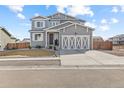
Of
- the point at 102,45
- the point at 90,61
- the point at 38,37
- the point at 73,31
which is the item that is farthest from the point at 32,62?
the point at 102,45

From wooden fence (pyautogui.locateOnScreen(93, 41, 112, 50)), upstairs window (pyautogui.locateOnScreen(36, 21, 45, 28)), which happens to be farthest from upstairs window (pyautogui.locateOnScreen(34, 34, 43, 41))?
wooden fence (pyautogui.locateOnScreen(93, 41, 112, 50))

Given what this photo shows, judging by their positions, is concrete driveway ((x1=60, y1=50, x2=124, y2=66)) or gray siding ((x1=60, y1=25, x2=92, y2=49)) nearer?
concrete driveway ((x1=60, y1=50, x2=124, y2=66))

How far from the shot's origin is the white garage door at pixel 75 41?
27.0m

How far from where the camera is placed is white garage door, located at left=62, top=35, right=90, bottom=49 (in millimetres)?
27047

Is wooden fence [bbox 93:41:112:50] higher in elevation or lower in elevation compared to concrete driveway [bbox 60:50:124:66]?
higher

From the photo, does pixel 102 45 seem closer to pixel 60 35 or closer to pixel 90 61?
pixel 60 35

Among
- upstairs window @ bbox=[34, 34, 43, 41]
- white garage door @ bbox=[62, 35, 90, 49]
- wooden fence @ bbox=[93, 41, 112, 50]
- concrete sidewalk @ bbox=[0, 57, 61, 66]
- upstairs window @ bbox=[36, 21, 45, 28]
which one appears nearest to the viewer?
concrete sidewalk @ bbox=[0, 57, 61, 66]

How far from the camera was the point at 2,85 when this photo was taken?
21.4ft

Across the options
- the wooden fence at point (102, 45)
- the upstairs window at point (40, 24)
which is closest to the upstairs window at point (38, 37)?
the upstairs window at point (40, 24)

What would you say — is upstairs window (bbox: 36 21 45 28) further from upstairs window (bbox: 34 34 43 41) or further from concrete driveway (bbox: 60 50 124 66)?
concrete driveway (bbox: 60 50 124 66)

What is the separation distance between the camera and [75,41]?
89.3ft

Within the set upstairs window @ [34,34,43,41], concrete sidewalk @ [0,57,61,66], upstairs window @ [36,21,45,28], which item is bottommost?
concrete sidewalk @ [0,57,61,66]

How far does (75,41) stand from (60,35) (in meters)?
2.36

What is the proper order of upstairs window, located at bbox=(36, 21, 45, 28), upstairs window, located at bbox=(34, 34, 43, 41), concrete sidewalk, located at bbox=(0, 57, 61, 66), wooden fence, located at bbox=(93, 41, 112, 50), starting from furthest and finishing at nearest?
wooden fence, located at bbox=(93, 41, 112, 50), upstairs window, located at bbox=(36, 21, 45, 28), upstairs window, located at bbox=(34, 34, 43, 41), concrete sidewalk, located at bbox=(0, 57, 61, 66)
